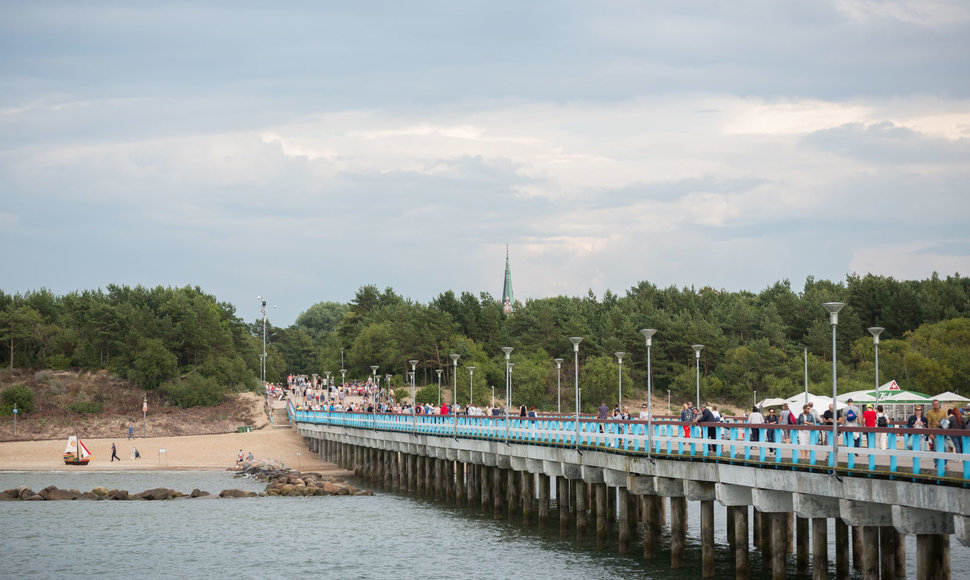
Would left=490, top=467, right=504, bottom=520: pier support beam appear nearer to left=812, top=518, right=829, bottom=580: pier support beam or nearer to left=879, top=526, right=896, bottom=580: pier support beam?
left=812, top=518, right=829, bottom=580: pier support beam

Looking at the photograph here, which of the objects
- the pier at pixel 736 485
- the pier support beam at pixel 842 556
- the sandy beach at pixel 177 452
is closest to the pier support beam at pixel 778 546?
the pier at pixel 736 485

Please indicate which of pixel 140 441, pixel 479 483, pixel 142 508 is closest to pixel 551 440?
pixel 479 483

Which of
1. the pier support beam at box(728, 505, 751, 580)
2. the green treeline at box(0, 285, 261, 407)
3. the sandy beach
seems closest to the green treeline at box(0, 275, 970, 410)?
the green treeline at box(0, 285, 261, 407)

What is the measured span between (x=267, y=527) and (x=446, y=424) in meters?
10.2

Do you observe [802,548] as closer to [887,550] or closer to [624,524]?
[624,524]

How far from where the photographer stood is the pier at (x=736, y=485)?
20547mm

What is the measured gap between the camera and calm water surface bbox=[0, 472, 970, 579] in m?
34.8

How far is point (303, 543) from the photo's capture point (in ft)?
140

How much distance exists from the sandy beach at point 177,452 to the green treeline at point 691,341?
2167cm

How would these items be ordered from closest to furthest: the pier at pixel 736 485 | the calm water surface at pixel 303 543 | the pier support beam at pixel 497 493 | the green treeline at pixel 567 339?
1. the pier at pixel 736 485
2. the calm water surface at pixel 303 543
3. the pier support beam at pixel 497 493
4. the green treeline at pixel 567 339

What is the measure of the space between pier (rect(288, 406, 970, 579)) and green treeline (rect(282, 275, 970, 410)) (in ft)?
140

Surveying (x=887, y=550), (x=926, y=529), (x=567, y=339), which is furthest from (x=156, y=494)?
(x=567, y=339)

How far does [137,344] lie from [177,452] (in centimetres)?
3279

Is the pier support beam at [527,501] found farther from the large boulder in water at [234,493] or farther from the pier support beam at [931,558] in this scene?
the pier support beam at [931,558]
